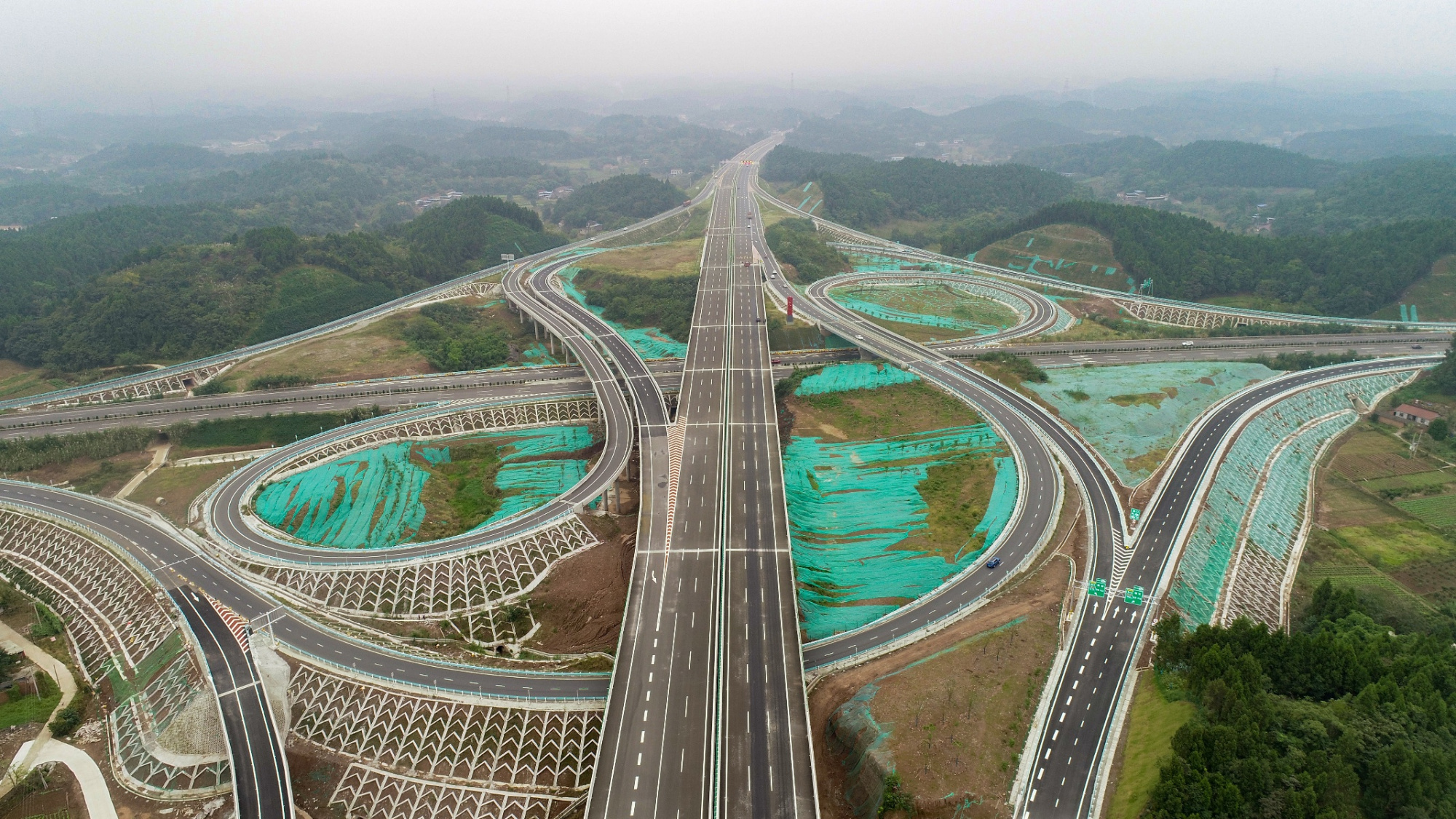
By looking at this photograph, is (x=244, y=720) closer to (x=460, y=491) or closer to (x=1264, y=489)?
(x=460, y=491)

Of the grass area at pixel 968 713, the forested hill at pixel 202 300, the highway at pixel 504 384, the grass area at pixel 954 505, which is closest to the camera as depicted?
the grass area at pixel 968 713

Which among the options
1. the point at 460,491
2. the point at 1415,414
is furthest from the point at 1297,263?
the point at 460,491

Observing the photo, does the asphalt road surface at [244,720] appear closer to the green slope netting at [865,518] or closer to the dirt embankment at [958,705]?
the dirt embankment at [958,705]

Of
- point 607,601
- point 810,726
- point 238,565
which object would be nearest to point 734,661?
point 810,726

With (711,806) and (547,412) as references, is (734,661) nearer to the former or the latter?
(711,806)

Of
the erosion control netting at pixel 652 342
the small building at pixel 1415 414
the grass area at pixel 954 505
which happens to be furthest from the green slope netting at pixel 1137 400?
the erosion control netting at pixel 652 342

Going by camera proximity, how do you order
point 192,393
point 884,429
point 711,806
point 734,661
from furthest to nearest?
point 192,393
point 884,429
point 734,661
point 711,806
